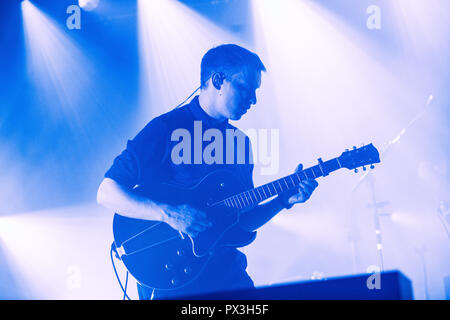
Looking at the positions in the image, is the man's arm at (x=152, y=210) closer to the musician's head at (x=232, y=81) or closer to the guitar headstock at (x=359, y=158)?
the musician's head at (x=232, y=81)

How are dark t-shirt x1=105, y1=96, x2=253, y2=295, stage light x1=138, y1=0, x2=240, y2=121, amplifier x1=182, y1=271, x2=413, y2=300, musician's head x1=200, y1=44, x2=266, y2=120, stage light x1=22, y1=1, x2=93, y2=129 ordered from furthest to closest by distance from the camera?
stage light x1=22, y1=1, x2=93, y2=129 → stage light x1=138, y1=0, x2=240, y2=121 → musician's head x1=200, y1=44, x2=266, y2=120 → dark t-shirt x1=105, y1=96, x2=253, y2=295 → amplifier x1=182, y1=271, x2=413, y2=300

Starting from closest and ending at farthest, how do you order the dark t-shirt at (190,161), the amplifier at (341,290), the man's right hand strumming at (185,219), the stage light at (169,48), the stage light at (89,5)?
the amplifier at (341,290)
the man's right hand strumming at (185,219)
the dark t-shirt at (190,161)
the stage light at (169,48)
the stage light at (89,5)

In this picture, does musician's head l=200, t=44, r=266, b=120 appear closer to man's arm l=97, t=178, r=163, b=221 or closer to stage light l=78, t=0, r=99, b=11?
man's arm l=97, t=178, r=163, b=221

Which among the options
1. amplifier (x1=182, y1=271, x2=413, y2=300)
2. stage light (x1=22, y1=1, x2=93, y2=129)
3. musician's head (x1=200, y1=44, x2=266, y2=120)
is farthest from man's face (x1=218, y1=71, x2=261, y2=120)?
stage light (x1=22, y1=1, x2=93, y2=129)

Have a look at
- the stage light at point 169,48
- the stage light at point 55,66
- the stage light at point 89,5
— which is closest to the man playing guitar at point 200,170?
the stage light at point 169,48

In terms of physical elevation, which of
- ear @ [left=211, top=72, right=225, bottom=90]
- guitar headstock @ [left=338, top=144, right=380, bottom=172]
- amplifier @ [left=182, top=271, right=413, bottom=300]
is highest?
ear @ [left=211, top=72, right=225, bottom=90]

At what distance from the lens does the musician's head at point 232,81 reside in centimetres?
274

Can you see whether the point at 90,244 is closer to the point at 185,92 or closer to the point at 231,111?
the point at 185,92

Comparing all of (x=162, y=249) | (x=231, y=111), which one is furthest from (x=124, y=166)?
(x=231, y=111)

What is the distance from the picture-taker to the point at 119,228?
98.3 inches

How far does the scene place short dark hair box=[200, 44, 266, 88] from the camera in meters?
2.81

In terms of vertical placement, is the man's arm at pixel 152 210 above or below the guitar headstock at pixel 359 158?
below

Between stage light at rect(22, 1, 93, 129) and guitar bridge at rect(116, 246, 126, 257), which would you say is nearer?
guitar bridge at rect(116, 246, 126, 257)

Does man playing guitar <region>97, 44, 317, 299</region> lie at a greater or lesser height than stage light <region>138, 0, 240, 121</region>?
lesser
